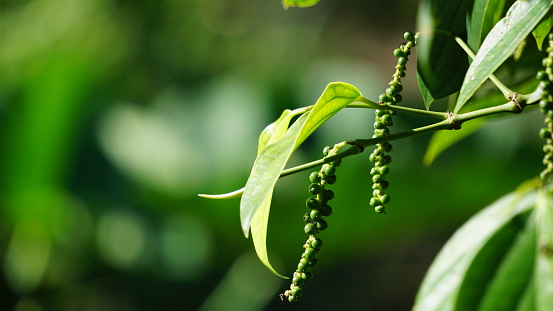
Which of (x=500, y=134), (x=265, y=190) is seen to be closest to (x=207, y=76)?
(x=500, y=134)

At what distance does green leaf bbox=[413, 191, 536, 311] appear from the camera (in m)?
0.46

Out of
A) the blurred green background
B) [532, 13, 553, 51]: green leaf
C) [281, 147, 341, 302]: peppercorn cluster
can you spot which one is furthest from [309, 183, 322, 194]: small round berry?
the blurred green background

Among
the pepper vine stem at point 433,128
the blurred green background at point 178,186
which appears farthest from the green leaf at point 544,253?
the blurred green background at point 178,186

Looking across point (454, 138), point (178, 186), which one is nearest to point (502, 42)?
point (454, 138)

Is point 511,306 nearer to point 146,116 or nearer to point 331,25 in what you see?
point 146,116

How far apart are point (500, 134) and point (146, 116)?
1075 millimetres

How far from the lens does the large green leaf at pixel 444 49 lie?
1.11 feet

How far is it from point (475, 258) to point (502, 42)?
234 mm

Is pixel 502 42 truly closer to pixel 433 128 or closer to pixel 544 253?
pixel 433 128

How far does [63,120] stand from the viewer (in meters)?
1.78

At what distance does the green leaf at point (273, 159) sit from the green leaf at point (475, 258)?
233 millimetres

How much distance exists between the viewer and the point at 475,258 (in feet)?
1.53

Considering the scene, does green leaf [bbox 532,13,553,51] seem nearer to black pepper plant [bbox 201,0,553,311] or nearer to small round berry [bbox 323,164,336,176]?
black pepper plant [bbox 201,0,553,311]

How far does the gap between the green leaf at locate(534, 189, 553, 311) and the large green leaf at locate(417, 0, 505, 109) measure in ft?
0.60
